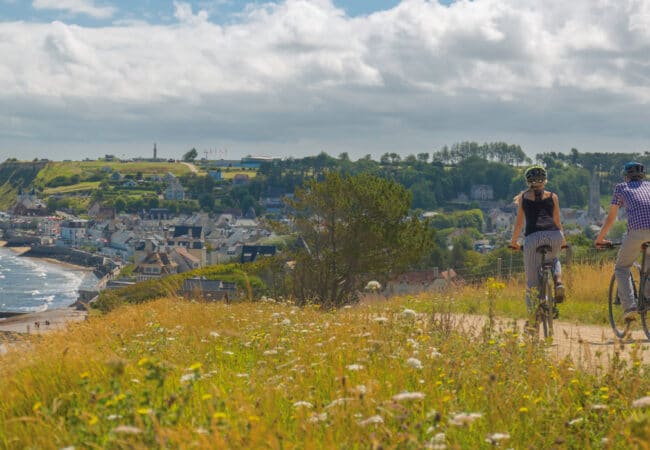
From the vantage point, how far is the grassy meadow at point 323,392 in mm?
3773

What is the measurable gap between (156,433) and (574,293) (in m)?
9.80

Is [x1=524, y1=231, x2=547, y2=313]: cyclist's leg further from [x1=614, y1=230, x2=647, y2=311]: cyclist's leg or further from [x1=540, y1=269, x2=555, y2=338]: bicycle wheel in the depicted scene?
[x1=614, y1=230, x2=647, y2=311]: cyclist's leg

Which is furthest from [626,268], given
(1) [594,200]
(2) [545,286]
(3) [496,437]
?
(1) [594,200]

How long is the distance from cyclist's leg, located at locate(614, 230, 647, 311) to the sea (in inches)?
2618

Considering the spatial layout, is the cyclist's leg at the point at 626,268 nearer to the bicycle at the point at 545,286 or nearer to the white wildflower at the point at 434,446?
the bicycle at the point at 545,286

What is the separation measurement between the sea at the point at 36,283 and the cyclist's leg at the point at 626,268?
218ft

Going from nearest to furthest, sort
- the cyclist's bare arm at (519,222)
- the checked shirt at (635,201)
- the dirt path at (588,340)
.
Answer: the dirt path at (588,340), the checked shirt at (635,201), the cyclist's bare arm at (519,222)

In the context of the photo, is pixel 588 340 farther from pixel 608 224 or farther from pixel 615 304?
pixel 608 224

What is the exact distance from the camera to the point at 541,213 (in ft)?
26.8

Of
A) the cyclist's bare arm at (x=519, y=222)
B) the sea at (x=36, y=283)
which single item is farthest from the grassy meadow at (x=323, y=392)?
the sea at (x=36, y=283)

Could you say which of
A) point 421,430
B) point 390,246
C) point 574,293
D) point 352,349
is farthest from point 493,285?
point 390,246

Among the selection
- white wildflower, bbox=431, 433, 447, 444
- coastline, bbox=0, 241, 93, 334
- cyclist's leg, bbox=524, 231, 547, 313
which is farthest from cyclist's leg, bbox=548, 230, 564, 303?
coastline, bbox=0, 241, 93, 334

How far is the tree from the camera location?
2652 cm

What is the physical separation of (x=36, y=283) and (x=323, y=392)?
98974 mm
